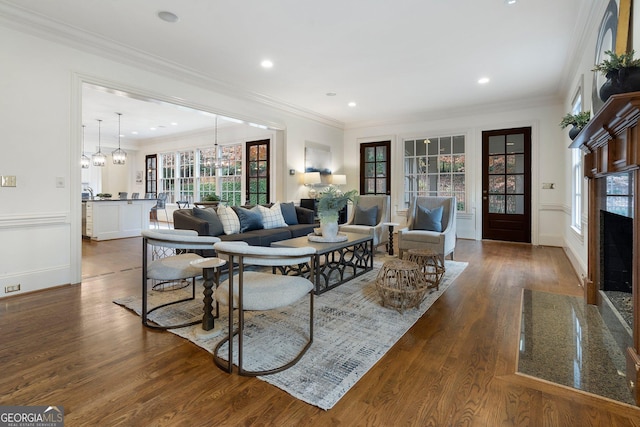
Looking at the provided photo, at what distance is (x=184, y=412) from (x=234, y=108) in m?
4.83

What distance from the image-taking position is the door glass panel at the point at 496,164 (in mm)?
6477

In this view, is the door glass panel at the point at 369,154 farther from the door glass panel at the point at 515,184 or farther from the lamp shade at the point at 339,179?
the door glass panel at the point at 515,184

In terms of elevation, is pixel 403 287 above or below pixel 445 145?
below

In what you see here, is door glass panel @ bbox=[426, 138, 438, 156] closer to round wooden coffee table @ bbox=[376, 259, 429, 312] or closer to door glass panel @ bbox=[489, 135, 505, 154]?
door glass panel @ bbox=[489, 135, 505, 154]

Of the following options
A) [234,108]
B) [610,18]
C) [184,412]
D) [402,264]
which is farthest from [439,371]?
[234,108]

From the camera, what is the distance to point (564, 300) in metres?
3.02

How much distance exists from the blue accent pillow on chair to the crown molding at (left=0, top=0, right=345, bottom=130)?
340 cm

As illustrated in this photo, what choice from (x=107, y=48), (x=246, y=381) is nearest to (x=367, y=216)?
(x=246, y=381)

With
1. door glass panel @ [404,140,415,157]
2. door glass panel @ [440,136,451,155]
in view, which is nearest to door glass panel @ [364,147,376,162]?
door glass panel @ [404,140,415,157]

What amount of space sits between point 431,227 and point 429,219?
5.0 inches

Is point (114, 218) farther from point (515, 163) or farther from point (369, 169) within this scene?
point (515, 163)

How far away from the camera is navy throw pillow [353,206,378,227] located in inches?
206

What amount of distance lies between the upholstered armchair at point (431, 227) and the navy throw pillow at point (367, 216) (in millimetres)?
550

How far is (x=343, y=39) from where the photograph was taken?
3.69 metres
